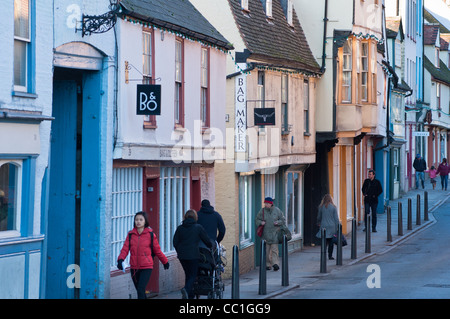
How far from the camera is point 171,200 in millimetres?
20531

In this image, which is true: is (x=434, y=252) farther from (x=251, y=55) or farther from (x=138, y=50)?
(x=138, y=50)

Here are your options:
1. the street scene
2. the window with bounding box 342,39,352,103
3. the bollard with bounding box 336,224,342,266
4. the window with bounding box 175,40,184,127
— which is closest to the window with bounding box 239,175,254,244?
the street scene

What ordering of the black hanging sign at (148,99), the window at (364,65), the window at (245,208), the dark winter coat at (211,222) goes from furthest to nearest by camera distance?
the window at (364,65)
the window at (245,208)
the dark winter coat at (211,222)
the black hanging sign at (148,99)

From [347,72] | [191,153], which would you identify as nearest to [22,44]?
[191,153]

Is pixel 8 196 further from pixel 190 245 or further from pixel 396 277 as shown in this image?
pixel 396 277

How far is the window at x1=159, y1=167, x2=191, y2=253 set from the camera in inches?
784

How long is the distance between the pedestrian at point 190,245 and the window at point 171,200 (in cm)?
359

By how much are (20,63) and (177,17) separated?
6731 millimetres

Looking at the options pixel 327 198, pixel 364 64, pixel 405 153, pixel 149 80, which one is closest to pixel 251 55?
pixel 327 198

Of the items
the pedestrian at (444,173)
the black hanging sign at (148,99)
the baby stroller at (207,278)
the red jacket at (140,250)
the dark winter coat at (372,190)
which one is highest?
the black hanging sign at (148,99)

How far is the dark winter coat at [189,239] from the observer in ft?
52.5

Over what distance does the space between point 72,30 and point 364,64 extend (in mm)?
19095

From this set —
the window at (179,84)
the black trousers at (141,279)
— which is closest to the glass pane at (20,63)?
the black trousers at (141,279)

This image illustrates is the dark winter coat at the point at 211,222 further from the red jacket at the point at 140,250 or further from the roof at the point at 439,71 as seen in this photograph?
the roof at the point at 439,71
